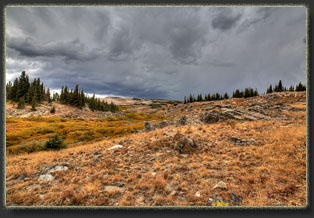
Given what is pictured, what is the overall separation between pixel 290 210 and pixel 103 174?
7897 mm

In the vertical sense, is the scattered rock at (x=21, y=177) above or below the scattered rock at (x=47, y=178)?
below

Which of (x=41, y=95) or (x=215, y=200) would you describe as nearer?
(x=215, y=200)

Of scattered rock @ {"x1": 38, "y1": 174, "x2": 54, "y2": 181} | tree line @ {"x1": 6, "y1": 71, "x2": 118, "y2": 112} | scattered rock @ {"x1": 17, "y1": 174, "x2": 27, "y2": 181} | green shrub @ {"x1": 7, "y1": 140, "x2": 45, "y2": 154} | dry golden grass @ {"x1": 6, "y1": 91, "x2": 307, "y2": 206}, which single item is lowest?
green shrub @ {"x1": 7, "y1": 140, "x2": 45, "y2": 154}

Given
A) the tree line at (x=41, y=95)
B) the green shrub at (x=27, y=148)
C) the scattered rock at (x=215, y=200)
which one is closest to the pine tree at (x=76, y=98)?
the tree line at (x=41, y=95)

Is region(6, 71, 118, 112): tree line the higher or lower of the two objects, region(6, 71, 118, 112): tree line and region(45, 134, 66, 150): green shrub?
the higher

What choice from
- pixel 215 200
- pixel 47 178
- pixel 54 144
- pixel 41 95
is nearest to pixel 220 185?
pixel 215 200

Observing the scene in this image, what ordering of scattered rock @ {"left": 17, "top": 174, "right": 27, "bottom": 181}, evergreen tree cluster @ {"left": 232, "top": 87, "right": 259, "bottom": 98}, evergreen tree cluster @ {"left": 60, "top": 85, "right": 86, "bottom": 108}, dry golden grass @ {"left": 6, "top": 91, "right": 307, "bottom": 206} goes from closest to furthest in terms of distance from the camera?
dry golden grass @ {"left": 6, "top": 91, "right": 307, "bottom": 206} → scattered rock @ {"left": 17, "top": 174, "right": 27, "bottom": 181} → evergreen tree cluster @ {"left": 60, "top": 85, "right": 86, "bottom": 108} → evergreen tree cluster @ {"left": 232, "top": 87, "right": 259, "bottom": 98}

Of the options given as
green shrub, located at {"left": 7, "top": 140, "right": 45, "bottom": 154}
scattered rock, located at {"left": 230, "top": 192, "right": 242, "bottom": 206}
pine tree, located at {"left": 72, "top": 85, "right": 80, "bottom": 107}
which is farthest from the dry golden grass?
pine tree, located at {"left": 72, "top": 85, "right": 80, "bottom": 107}

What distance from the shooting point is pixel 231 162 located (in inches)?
274

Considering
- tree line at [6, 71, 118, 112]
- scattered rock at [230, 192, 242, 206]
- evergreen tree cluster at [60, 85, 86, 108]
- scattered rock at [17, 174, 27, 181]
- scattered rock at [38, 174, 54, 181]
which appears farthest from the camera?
evergreen tree cluster at [60, 85, 86, 108]

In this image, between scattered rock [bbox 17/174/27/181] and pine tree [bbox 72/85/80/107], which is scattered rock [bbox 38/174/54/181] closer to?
scattered rock [bbox 17/174/27/181]

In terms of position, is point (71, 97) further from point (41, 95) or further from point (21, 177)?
point (21, 177)

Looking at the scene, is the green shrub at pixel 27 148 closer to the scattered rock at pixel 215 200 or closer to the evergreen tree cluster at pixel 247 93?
the scattered rock at pixel 215 200

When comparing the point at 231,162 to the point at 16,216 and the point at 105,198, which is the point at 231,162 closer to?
the point at 105,198
